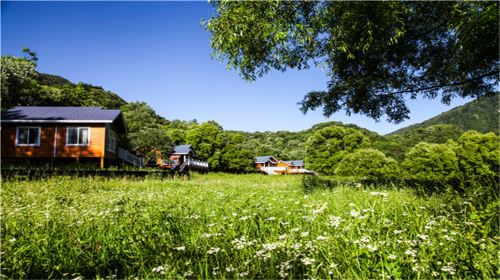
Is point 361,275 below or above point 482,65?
below

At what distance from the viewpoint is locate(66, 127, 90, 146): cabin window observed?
2923 centimetres

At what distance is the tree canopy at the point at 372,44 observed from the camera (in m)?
5.49

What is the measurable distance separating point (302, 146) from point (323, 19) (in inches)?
4207

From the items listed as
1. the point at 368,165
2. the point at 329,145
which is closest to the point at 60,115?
the point at 368,165

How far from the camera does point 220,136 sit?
67500 millimetres

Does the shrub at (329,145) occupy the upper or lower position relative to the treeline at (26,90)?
lower

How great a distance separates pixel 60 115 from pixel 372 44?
32290 millimetres

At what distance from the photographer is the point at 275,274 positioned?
106 inches

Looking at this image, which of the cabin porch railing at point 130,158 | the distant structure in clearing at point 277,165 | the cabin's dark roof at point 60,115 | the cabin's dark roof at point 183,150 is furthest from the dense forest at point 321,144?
the distant structure in clearing at point 277,165

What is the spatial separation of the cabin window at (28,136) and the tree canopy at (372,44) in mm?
30135

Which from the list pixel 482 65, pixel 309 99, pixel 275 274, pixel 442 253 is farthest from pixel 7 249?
pixel 482 65

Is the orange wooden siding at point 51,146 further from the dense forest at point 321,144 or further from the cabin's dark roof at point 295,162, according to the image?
the cabin's dark roof at point 295,162

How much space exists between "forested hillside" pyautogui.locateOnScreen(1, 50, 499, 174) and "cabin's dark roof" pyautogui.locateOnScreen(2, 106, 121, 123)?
4052 millimetres

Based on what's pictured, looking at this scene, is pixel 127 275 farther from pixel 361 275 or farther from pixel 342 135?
pixel 342 135
